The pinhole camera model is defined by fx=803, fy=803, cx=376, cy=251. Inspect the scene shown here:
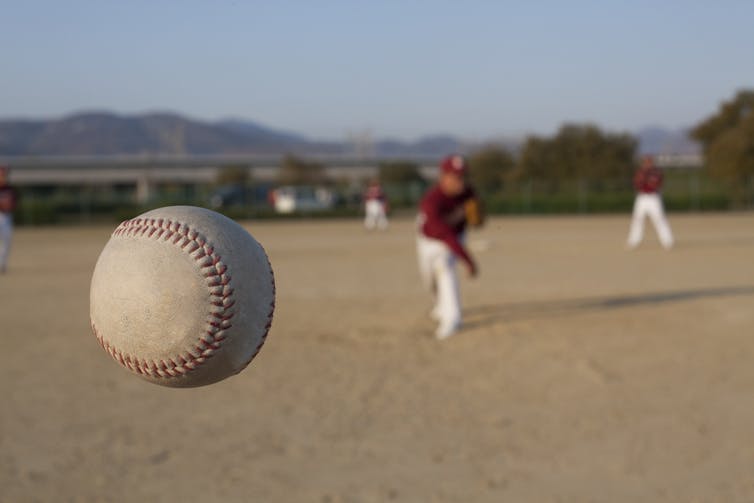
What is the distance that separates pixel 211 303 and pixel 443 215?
5.47 metres

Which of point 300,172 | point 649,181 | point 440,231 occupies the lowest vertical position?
point 440,231

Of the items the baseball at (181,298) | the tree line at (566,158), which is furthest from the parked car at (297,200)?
the baseball at (181,298)

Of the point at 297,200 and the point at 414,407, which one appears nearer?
the point at 414,407

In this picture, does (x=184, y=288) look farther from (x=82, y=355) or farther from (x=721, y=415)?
(x=82, y=355)

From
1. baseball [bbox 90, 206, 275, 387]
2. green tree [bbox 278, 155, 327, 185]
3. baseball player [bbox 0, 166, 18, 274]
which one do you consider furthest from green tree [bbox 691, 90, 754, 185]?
baseball [bbox 90, 206, 275, 387]

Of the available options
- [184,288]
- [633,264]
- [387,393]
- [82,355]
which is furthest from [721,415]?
[633,264]

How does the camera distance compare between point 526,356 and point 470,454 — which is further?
point 526,356

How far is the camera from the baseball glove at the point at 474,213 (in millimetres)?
7957

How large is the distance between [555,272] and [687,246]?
5.76m

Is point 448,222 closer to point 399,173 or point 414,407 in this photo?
point 414,407

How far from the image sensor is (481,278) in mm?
12266

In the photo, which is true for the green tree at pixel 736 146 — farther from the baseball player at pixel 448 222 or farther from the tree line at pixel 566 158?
the baseball player at pixel 448 222

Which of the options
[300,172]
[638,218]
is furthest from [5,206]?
[300,172]

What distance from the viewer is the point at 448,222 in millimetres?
8016
